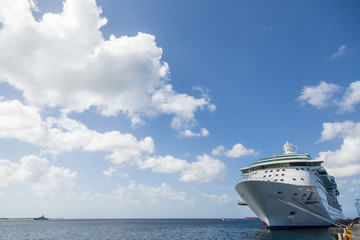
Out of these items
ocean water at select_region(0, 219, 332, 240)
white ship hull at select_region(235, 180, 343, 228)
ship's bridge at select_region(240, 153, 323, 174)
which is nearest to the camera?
white ship hull at select_region(235, 180, 343, 228)

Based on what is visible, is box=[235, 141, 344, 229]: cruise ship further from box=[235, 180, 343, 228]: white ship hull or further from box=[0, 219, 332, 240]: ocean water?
box=[0, 219, 332, 240]: ocean water

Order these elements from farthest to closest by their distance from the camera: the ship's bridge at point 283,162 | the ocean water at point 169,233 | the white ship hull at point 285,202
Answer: the ship's bridge at point 283,162
the ocean water at point 169,233
the white ship hull at point 285,202

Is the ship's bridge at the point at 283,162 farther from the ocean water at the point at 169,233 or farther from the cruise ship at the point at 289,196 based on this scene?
the ocean water at the point at 169,233

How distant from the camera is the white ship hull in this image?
103 ft

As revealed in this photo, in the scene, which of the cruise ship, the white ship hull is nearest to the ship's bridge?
the cruise ship

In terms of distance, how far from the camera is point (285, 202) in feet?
103

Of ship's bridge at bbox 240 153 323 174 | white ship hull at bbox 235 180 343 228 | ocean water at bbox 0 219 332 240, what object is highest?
ship's bridge at bbox 240 153 323 174

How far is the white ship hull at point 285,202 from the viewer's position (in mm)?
31297

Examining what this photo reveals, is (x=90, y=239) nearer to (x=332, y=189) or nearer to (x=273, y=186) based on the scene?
(x=273, y=186)

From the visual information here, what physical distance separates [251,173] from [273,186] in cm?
1187

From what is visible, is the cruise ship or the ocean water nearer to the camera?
the cruise ship

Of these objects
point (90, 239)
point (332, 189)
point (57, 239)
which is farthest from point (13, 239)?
point (332, 189)

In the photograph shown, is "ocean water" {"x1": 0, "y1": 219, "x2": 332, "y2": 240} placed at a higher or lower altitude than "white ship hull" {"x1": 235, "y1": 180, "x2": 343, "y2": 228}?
lower

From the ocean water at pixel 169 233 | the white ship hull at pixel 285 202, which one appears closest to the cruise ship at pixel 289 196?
the white ship hull at pixel 285 202
